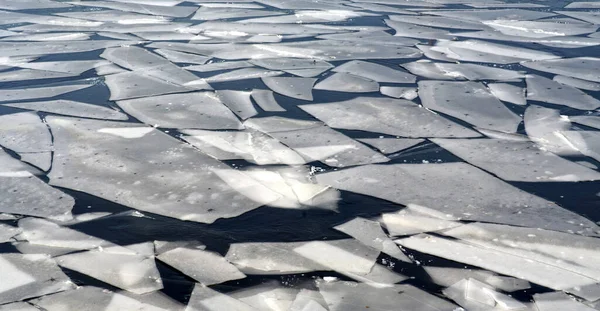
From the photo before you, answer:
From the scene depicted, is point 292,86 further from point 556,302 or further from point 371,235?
point 556,302

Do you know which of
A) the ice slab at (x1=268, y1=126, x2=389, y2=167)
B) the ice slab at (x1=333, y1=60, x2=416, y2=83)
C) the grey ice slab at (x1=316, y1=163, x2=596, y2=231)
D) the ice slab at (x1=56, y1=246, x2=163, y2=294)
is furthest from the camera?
the ice slab at (x1=333, y1=60, x2=416, y2=83)

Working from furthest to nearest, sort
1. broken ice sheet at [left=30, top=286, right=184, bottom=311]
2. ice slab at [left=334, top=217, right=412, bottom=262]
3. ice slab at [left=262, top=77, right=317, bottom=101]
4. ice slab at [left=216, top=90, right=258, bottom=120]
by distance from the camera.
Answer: ice slab at [left=262, top=77, right=317, bottom=101] → ice slab at [left=216, top=90, right=258, bottom=120] → ice slab at [left=334, top=217, right=412, bottom=262] → broken ice sheet at [left=30, top=286, right=184, bottom=311]

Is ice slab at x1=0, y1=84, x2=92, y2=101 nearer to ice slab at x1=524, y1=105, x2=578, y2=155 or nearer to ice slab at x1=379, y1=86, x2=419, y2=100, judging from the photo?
ice slab at x1=379, y1=86, x2=419, y2=100

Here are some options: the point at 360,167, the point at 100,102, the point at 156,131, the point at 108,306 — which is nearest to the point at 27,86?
the point at 100,102

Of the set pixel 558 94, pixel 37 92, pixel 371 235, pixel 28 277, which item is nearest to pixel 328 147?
pixel 371 235

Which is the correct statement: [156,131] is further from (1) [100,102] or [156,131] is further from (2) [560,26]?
(2) [560,26]

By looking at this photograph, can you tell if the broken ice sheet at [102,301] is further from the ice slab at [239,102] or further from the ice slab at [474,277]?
the ice slab at [239,102]

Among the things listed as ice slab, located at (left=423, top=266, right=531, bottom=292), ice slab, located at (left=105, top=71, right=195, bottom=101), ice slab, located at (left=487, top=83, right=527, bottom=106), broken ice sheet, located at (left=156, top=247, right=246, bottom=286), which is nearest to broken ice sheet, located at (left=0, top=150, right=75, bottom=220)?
broken ice sheet, located at (left=156, top=247, right=246, bottom=286)
